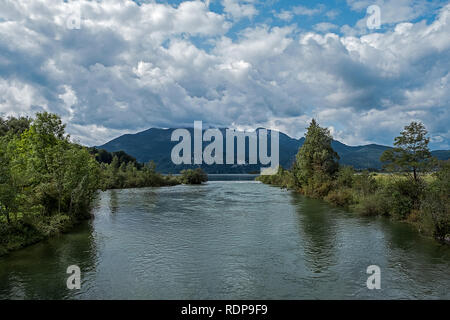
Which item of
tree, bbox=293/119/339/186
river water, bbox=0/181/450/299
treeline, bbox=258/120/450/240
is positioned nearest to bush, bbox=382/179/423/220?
treeline, bbox=258/120/450/240

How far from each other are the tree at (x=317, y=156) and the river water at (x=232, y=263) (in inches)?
1106

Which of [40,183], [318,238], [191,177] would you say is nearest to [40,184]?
[40,183]

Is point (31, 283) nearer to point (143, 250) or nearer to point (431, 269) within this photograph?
point (143, 250)

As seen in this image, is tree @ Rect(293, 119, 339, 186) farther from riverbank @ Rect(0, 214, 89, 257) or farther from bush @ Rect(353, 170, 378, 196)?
riverbank @ Rect(0, 214, 89, 257)

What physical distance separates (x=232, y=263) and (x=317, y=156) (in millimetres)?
45364

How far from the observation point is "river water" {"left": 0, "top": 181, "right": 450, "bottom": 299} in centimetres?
1333

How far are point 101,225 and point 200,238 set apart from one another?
11978 millimetres

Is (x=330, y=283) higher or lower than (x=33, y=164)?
lower

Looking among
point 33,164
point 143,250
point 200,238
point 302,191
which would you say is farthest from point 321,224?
point 302,191

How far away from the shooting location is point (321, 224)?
30.1 m

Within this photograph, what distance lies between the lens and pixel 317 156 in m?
58.3

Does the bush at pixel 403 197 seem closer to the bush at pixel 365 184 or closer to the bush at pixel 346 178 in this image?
the bush at pixel 365 184

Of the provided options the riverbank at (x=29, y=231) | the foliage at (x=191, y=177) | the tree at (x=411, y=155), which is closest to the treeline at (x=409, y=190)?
the tree at (x=411, y=155)

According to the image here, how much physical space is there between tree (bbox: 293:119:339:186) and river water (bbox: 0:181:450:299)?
92.2ft
